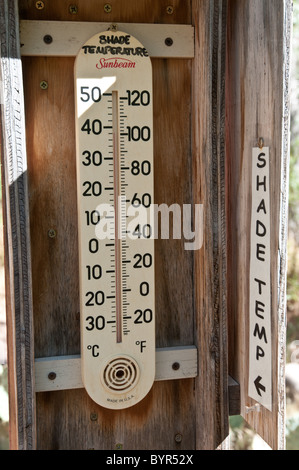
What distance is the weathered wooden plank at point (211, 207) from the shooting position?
6.66 feet

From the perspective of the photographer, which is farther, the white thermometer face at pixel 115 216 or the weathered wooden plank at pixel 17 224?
the white thermometer face at pixel 115 216

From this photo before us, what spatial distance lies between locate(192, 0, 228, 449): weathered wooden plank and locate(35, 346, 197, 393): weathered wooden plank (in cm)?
5

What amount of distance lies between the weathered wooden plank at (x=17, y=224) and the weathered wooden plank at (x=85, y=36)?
85 millimetres

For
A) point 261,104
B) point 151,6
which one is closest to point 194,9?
point 151,6

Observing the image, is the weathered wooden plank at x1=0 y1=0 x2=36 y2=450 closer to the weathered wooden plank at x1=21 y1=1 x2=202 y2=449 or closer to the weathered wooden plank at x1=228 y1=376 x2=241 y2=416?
the weathered wooden plank at x1=21 y1=1 x2=202 y2=449

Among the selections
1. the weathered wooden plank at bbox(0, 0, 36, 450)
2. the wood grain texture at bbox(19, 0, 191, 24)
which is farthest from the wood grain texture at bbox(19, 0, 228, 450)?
the weathered wooden plank at bbox(0, 0, 36, 450)

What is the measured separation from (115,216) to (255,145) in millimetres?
533

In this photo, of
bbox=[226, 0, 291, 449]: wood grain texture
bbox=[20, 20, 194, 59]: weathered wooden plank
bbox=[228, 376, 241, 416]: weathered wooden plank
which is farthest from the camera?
bbox=[228, 376, 241, 416]: weathered wooden plank

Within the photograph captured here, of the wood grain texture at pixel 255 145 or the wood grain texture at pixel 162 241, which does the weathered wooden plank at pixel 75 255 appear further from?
the wood grain texture at pixel 255 145

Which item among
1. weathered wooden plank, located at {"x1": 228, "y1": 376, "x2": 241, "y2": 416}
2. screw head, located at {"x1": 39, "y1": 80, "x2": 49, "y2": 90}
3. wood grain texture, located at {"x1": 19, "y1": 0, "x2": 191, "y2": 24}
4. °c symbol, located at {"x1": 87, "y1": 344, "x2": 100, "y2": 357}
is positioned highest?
wood grain texture, located at {"x1": 19, "y1": 0, "x2": 191, "y2": 24}

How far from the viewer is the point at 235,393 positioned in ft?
7.18

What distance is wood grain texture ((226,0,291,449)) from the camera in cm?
187

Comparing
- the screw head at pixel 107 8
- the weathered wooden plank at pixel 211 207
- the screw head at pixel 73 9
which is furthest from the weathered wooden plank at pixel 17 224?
the weathered wooden plank at pixel 211 207

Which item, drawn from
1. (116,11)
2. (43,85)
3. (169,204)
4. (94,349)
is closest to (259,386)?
(94,349)
